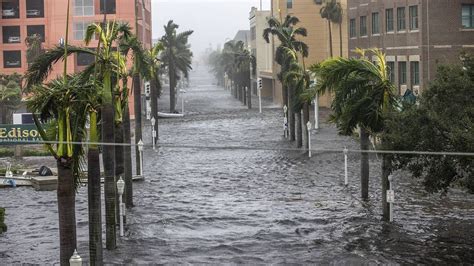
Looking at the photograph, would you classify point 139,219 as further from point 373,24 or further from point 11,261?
point 373,24

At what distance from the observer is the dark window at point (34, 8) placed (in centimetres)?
9256

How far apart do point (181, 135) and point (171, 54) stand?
100 ft

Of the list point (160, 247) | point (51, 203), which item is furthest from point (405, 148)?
point (51, 203)

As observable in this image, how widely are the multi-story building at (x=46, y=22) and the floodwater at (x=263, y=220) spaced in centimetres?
4321

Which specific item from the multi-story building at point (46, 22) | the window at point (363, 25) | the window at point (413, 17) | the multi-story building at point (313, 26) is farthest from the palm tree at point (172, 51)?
the window at point (413, 17)

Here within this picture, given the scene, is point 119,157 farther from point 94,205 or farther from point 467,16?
point 467,16

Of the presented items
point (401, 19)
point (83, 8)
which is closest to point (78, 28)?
point (83, 8)

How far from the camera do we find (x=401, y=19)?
2429 inches

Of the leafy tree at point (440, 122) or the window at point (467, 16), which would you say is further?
the window at point (467, 16)

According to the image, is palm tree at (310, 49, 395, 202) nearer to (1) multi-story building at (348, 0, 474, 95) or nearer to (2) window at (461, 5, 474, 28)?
(1) multi-story building at (348, 0, 474, 95)

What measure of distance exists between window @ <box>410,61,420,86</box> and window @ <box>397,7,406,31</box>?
301cm

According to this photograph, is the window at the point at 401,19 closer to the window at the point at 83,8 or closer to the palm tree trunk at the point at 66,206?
the window at the point at 83,8

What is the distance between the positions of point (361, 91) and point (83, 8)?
65.1 meters

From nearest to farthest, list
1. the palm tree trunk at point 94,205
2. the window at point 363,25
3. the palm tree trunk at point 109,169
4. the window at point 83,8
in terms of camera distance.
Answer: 1. the palm tree trunk at point 94,205
2. the palm tree trunk at point 109,169
3. the window at point 363,25
4. the window at point 83,8
